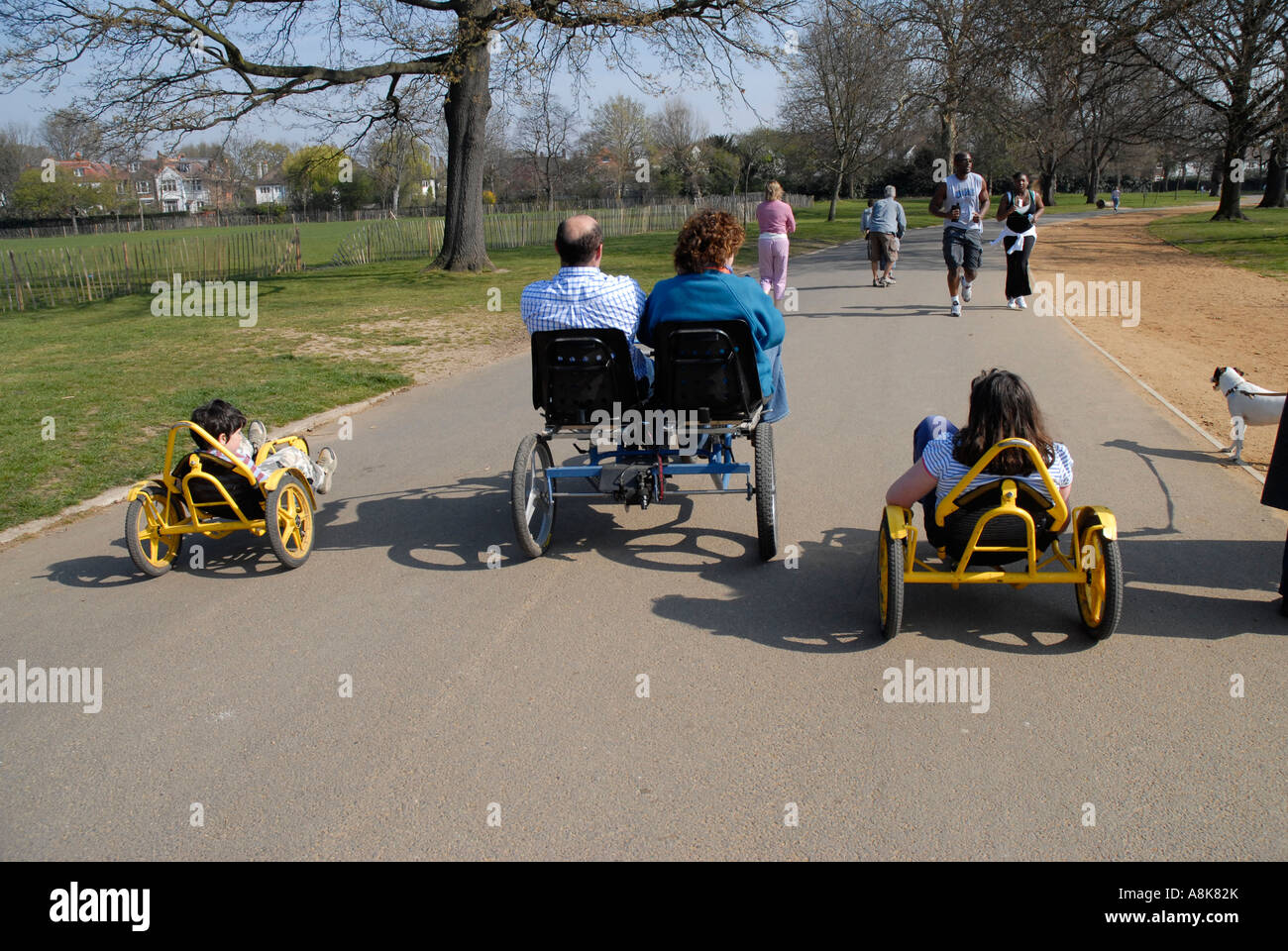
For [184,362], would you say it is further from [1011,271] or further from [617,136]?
[617,136]

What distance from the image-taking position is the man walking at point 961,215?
1260 cm

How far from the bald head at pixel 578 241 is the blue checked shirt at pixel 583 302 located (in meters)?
0.06

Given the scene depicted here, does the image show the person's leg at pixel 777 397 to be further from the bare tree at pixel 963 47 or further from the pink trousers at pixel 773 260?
the bare tree at pixel 963 47

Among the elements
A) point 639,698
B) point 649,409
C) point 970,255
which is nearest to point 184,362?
point 649,409

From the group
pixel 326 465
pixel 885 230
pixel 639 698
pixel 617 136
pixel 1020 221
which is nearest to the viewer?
pixel 639 698

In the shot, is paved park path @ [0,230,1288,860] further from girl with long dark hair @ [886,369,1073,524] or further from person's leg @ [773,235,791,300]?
person's leg @ [773,235,791,300]

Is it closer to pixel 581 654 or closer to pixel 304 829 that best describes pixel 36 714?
pixel 304 829

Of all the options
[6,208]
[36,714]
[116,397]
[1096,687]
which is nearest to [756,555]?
[1096,687]

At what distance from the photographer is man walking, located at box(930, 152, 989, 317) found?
1260 cm

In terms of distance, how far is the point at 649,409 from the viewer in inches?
207

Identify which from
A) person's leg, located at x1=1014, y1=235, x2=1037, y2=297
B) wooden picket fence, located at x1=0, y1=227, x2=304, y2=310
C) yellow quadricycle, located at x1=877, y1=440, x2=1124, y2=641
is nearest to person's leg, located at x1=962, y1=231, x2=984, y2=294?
person's leg, located at x1=1014, y1=235, x2=1037, y2=297

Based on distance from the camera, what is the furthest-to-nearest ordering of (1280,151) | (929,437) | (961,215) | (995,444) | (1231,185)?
1. (1231,185)
2. (1280,151)
3. (961,215)
4. (929,437)
5. (995,444)

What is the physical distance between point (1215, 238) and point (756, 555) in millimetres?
28972

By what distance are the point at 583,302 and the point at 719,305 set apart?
76 centimetres
